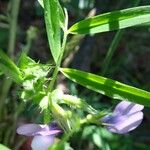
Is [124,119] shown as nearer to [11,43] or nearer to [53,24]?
[53,24]

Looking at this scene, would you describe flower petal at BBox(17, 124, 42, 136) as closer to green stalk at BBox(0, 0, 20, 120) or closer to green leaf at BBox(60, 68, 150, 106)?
green leaf at BBox(60, 68, 150, 106)

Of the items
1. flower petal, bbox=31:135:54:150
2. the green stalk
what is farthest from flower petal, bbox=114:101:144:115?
the green stalk

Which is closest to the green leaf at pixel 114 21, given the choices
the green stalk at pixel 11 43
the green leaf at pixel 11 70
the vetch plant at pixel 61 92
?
the vetch plant at pixel 61 92

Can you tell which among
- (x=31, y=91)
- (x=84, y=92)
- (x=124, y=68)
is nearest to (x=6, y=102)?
(x=84, y=92)

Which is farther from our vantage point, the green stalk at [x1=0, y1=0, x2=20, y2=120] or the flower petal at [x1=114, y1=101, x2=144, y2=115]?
the green stalk at [x1=0, y1=0, x2=20, y2=120]

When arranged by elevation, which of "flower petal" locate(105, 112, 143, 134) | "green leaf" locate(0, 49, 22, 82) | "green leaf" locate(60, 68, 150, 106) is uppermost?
"green leaf" locate(0, 49, 22, 82)

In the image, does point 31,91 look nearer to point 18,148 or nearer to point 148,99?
point 148,99
